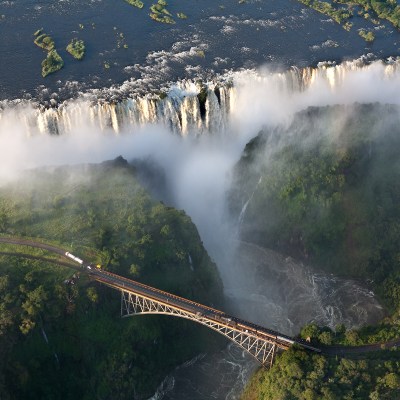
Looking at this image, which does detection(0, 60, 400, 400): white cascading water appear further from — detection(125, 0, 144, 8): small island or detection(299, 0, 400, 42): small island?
detection(125, 0, 144, 8): small island

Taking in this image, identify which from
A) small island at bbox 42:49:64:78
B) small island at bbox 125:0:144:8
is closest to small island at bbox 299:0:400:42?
small island at bbox 125:0:144:8

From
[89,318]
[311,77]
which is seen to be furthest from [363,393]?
[311,77]

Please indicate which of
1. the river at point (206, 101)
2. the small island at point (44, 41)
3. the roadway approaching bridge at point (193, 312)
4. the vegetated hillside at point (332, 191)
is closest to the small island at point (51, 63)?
the river at point (206, 101)

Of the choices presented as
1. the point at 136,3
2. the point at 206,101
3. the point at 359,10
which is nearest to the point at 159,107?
the point at 206,101

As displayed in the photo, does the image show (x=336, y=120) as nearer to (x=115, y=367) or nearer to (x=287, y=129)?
(x=287, y=129)

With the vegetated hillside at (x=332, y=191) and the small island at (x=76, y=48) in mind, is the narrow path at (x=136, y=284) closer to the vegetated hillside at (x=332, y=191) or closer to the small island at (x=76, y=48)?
the vegetated hillside at (x=332, y=191)

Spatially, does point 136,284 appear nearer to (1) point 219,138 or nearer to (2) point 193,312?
(2) point 193,312
